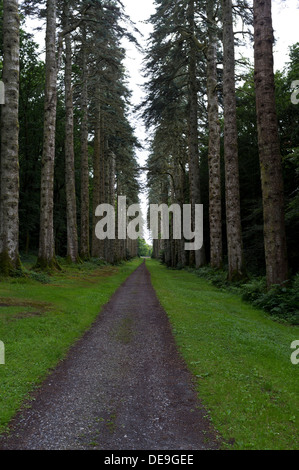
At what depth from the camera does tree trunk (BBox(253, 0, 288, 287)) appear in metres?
10.9

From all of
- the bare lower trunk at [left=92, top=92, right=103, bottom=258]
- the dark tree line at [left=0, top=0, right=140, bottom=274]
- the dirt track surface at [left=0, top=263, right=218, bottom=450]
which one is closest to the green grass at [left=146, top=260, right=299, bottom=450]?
the dirt track surface at [left=0, top=263, right=218, bottom=450]

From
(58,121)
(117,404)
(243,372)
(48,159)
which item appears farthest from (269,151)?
(58,121)

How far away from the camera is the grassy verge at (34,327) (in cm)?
496

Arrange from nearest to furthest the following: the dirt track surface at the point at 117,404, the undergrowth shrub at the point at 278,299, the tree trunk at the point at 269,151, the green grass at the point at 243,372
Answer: the dirt track surface at the point at 117,404
the green grass at the point at 243,372
the undergrowth shrub at the point at 278,299
the tree trunk at the point at 269,151

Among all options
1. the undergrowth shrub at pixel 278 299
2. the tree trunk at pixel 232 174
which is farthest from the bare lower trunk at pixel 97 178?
the undergrowth shrub at pixel 278 299

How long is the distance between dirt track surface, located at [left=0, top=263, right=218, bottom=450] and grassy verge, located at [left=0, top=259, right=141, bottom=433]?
25 cm

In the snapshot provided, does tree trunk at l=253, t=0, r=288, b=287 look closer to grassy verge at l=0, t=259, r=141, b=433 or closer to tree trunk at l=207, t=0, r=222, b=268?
grassy verge at l=0, t=259, r=141, b=433

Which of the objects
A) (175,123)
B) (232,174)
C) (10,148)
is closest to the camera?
(10,148)

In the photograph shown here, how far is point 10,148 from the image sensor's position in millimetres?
13891

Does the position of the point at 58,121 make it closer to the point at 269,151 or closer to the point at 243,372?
the point at 269,151

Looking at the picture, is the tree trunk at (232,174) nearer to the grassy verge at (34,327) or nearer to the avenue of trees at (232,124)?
the avenue of trees at (232,124)

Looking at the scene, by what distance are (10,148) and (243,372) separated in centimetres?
1256

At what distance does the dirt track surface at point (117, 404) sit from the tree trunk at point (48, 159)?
10844 mm

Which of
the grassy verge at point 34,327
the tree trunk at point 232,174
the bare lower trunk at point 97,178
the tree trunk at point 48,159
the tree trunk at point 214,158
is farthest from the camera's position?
the bare lower trunk at point 97,178
